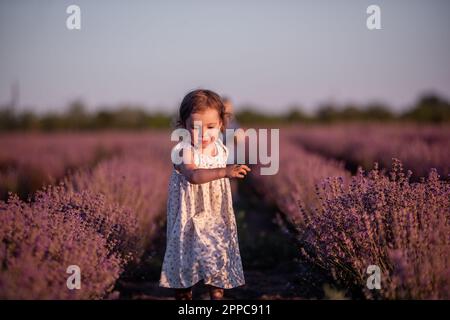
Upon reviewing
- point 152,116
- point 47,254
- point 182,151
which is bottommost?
point 47,254

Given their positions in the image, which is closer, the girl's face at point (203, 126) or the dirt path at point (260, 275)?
the girl's face at point (203, 126)

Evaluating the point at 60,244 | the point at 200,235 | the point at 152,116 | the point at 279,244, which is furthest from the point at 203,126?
the point at 152,116

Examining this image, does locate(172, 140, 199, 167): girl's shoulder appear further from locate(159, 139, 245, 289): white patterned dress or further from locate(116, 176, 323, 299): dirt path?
locate(116, 176, 323, 299): dirt path

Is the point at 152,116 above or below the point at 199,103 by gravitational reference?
above

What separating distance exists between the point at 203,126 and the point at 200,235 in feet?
2.14

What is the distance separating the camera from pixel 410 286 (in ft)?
8.66

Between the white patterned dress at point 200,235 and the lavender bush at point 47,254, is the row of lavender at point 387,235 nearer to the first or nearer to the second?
the white patterned dress at point 200,235

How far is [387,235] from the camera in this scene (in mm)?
3305

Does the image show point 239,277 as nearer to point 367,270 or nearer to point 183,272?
point 183,272

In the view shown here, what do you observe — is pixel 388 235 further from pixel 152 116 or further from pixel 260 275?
pixel 152 116

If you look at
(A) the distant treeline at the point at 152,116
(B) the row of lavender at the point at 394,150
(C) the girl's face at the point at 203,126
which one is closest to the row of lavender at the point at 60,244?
(C) the girl's face at the point at 203,126

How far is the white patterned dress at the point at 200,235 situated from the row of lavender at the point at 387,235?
48cm

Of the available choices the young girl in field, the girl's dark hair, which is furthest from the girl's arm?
the girl's dark hair

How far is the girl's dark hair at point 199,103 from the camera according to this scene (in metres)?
3.25
